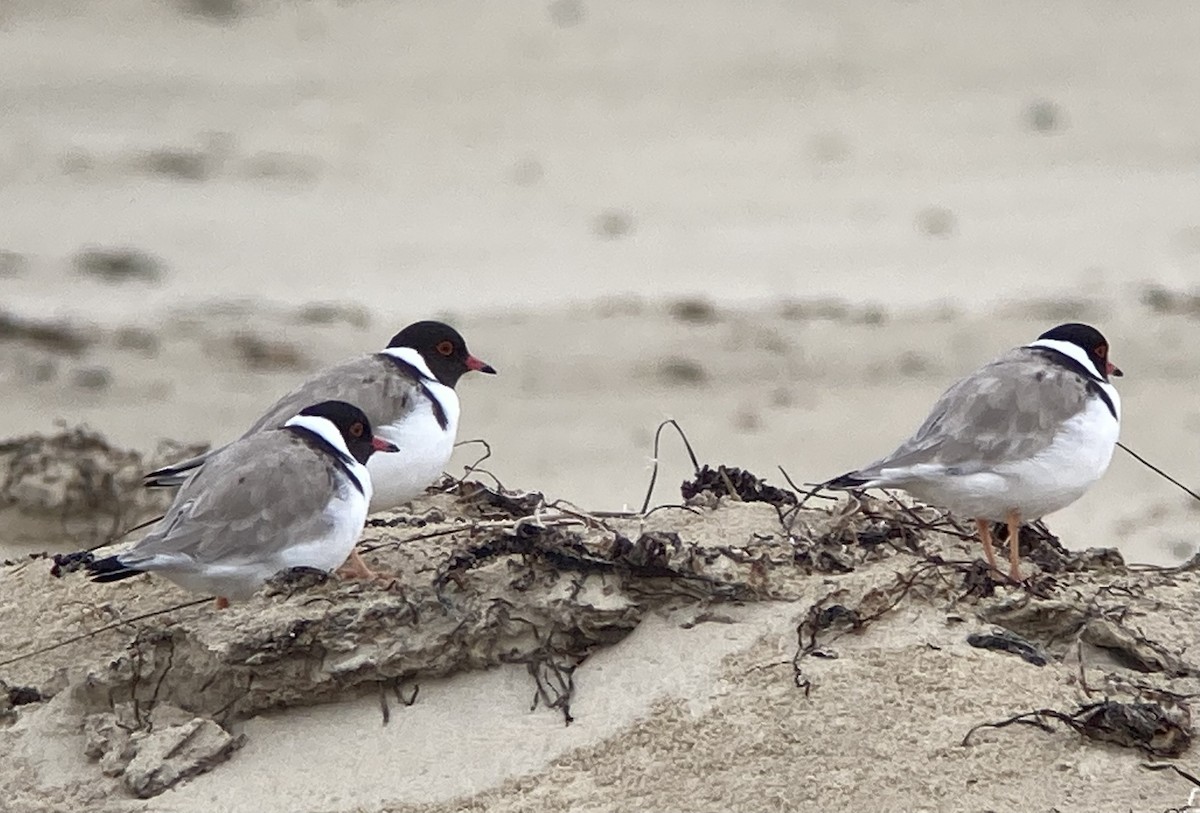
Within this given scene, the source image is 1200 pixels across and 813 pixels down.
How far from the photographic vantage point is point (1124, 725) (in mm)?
4664

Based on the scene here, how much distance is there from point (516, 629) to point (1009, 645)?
122 centimetres

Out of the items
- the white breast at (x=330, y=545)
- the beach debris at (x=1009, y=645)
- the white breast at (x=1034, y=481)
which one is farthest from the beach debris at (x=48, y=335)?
the beach debris at (x=1009, y=645)

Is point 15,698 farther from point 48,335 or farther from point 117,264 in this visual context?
point 117,264

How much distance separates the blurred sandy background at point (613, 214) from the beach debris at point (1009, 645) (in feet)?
12.0

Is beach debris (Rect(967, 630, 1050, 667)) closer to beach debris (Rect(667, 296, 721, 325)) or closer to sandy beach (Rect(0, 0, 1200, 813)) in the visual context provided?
sandy beach (Rect(0, 0, 1200, 813))

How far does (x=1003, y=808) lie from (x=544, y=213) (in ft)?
42.0

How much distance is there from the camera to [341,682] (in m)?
4.99

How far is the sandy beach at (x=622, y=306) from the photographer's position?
482cm

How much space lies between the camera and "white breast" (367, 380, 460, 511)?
634cm

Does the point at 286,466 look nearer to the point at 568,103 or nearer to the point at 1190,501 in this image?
the point at 1190,501

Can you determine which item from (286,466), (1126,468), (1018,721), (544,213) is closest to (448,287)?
(544,213)

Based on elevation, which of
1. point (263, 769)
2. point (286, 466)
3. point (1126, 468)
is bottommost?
point (1126, 468)

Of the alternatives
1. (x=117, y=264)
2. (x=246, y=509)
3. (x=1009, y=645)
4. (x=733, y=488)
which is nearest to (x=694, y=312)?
(x=117, y=264)

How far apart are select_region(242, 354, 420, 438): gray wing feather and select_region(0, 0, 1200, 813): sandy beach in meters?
0.38
